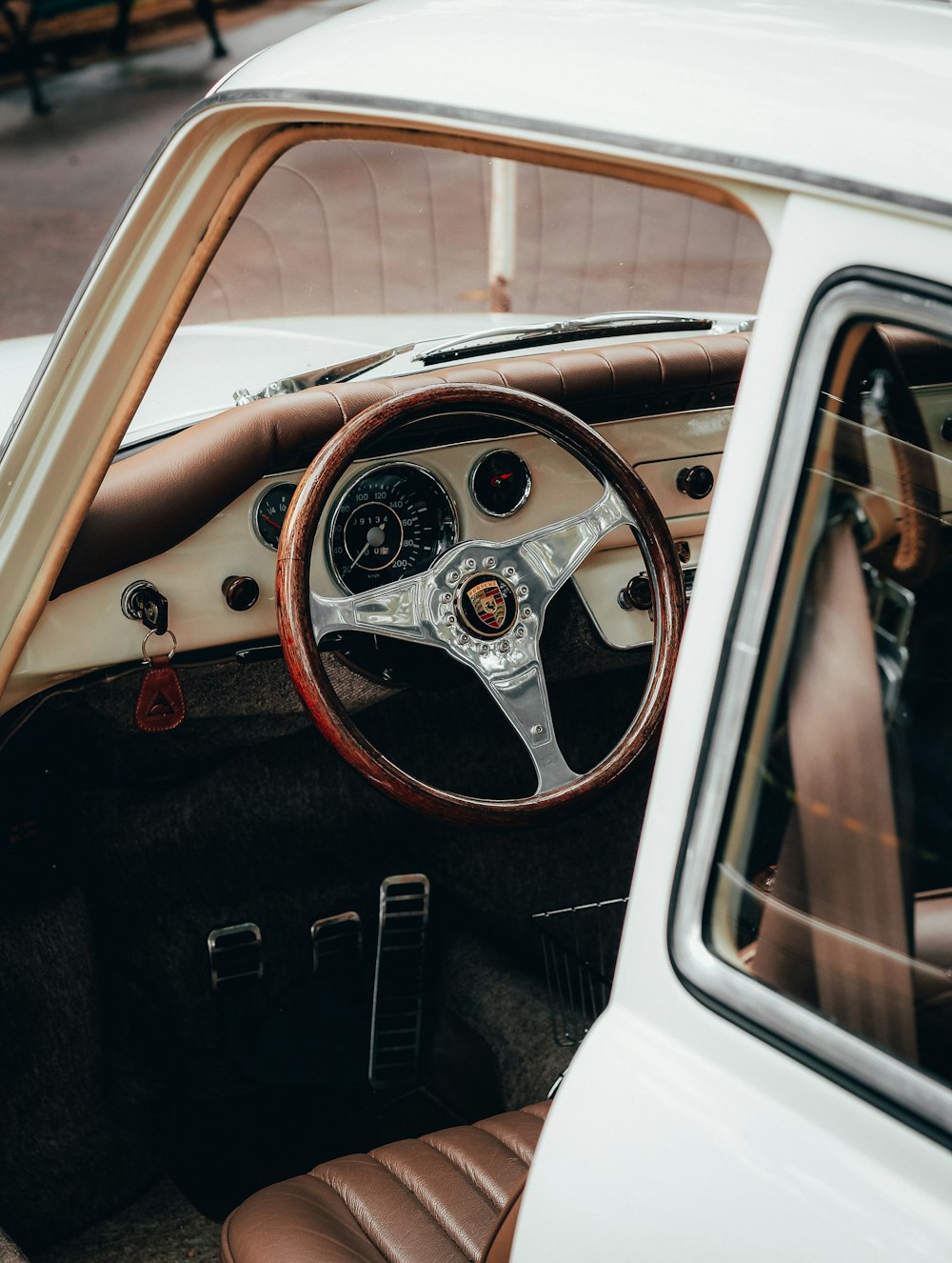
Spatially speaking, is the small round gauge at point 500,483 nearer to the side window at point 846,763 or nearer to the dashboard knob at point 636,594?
the dashboard knob at point 636,594

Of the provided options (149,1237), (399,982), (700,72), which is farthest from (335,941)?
(700,72)

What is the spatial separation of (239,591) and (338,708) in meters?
0.32

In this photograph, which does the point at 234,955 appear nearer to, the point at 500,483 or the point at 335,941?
the point at 335,941

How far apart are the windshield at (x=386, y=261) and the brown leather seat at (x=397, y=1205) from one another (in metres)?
1.11

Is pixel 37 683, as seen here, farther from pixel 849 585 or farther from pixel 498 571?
pixel 849 585

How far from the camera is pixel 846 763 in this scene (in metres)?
0.81

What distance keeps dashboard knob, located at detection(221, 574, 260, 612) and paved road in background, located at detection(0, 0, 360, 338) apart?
13.5 ft

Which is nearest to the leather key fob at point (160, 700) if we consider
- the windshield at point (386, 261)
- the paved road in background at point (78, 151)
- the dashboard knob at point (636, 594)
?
the windshield at point (386, 261)

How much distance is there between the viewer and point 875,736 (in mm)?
809

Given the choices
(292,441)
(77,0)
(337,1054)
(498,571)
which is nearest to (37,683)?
(292,441)

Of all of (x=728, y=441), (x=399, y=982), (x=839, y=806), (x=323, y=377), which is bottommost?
(x=399, y=982)

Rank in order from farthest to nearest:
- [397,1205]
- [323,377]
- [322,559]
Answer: [323,377] → [322,559] → [397,1205]

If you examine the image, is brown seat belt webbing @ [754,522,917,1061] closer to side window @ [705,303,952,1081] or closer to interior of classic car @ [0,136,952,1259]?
side window @ [705,303,952,1081]

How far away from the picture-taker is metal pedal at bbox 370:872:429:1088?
2.17m
